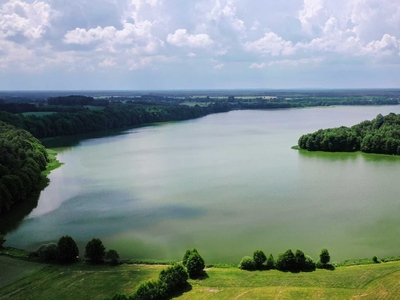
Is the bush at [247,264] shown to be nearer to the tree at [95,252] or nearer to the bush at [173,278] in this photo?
the bush at [173,278]

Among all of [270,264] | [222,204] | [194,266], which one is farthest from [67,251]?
[222,204]

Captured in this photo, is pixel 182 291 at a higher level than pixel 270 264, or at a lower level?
lower

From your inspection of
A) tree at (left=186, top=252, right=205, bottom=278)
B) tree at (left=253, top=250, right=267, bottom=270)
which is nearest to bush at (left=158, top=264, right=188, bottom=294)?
tree at (left=186, top=252, right=205, bottom=278)

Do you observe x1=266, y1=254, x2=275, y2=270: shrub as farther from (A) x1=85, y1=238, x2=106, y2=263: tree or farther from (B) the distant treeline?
(B) the distant treeline

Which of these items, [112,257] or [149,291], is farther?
[112,257]

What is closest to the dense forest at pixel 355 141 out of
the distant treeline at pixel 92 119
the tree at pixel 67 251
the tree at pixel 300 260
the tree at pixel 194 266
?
the tree at pixel 300 260

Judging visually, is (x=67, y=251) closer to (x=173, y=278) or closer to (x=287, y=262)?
(x=173, y=278)
